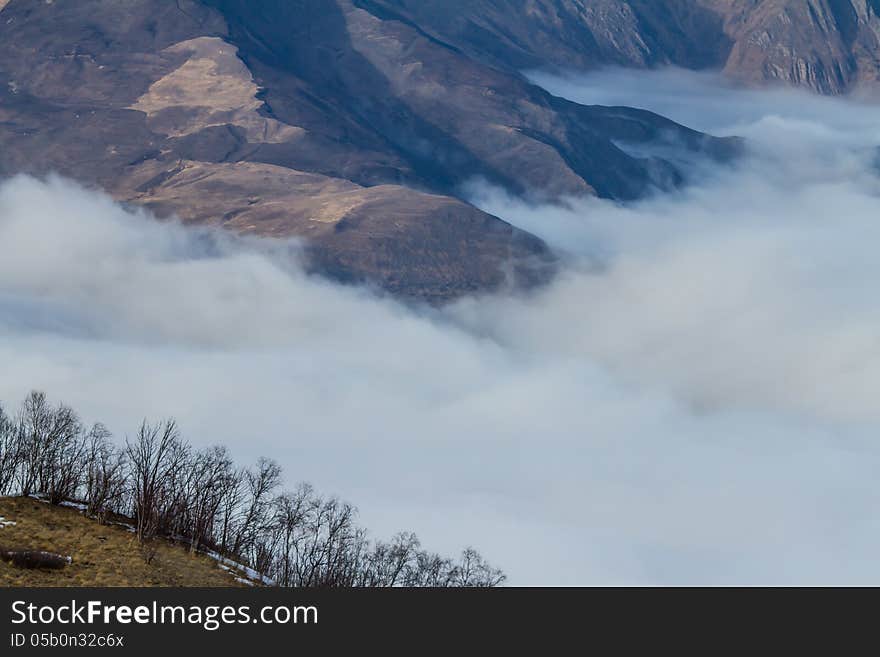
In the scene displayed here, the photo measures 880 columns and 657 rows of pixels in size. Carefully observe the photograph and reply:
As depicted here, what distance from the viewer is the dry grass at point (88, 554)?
4289 inches

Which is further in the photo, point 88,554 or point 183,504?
point 183,504

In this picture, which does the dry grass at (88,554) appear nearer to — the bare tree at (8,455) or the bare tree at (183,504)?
the bare tree at (183,504)

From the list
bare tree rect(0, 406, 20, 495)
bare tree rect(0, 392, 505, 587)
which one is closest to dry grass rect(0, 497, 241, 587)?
bare tree rect(0, 392, 505, 587)

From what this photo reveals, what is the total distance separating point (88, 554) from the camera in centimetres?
11750

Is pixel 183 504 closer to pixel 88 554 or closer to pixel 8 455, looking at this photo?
pixel 8 455

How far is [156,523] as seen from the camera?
134500 millimetres

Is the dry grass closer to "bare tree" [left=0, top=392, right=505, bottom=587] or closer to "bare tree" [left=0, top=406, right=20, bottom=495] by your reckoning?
"bare tree" [left=0, top=392, right=505, bottom=587]

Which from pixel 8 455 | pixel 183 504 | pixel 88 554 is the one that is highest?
pixel 8 455

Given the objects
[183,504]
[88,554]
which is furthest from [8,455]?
[88,554]

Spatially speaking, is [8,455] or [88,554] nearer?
[88,554]

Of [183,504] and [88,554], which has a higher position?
[183,504]

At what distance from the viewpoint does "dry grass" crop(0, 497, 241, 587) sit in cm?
10894

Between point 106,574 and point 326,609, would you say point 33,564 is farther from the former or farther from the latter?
point 326,609

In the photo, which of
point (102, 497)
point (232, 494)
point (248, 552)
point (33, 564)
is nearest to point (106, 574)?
point (33, 564)
